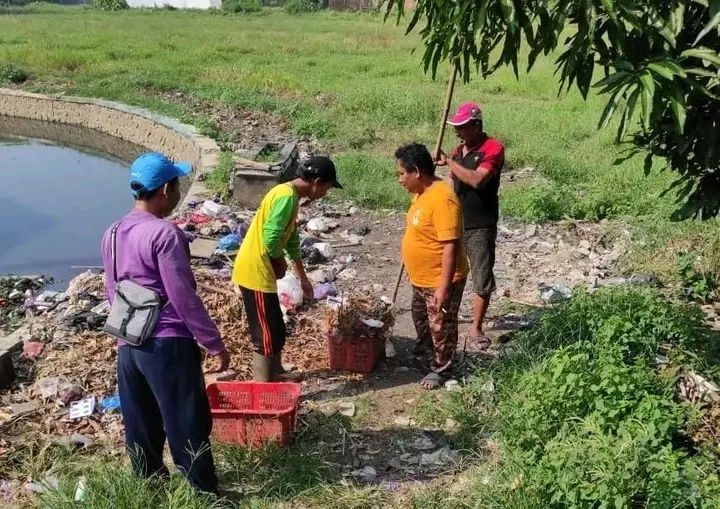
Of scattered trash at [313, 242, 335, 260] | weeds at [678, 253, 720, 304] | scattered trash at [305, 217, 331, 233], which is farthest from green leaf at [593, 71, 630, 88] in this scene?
scattered trash at [305, 217, 331, 233]

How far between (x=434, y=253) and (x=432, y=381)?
2.66 feet

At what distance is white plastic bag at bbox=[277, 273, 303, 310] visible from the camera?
5.69 meters

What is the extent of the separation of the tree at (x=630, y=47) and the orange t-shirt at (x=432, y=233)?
3.52 ft

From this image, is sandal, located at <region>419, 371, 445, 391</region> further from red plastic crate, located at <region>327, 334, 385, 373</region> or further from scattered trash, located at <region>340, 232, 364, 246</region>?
scattered trash, located at <region>340, 232, 364, 246</region>

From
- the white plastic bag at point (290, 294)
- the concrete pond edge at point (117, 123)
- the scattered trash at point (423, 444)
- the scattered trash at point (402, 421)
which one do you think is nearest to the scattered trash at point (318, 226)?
the white plastic bag at point (290, 294)

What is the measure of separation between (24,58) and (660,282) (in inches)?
790

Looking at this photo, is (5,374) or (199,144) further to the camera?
(199,144)

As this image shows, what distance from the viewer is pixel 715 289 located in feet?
19.0

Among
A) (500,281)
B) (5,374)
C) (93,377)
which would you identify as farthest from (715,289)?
(5,374)

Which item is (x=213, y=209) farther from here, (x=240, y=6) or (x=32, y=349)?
(x=240, y=6)

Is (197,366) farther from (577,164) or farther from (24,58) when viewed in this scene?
(24,58)

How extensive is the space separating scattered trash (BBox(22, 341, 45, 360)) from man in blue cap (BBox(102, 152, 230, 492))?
84.3 inches

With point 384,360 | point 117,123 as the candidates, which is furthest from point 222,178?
point 117,123

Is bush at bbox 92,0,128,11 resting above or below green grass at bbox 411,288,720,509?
above
